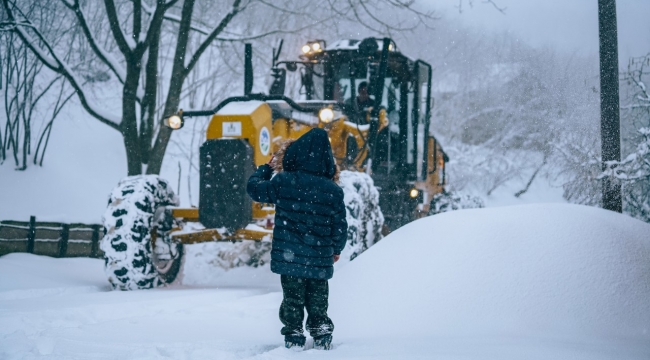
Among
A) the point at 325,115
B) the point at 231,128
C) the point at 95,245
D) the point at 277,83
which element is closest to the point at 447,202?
the point at 277,83

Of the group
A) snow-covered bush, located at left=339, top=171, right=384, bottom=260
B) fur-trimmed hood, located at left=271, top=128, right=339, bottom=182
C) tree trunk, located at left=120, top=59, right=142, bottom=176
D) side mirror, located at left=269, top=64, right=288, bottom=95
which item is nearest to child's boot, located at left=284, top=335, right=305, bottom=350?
fur-trimmed hood, located at left=271, top=128, right=339, bottom=182

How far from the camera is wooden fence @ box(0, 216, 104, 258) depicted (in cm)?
946

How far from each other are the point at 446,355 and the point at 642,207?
633cm

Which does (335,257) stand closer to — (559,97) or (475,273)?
(475,273)

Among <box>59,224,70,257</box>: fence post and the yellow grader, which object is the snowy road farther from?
<box>59,224,70,257</box>: fence post

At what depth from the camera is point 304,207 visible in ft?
12.6

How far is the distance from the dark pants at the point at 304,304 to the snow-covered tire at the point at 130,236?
9.18 feet

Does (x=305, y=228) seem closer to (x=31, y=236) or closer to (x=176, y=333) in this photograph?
(x=176, y=333)

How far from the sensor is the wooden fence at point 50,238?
946 centimetres

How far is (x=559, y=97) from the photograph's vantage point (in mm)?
13531

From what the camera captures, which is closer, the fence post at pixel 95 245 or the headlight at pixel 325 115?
the headlight at pixel 325 115

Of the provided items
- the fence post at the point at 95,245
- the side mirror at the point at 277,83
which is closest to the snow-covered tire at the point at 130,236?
the side mirror at the point at 277,83

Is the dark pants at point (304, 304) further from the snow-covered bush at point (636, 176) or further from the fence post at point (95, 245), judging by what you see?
the fence post at point (95, 245)

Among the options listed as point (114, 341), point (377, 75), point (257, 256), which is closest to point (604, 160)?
point (377, 75)
